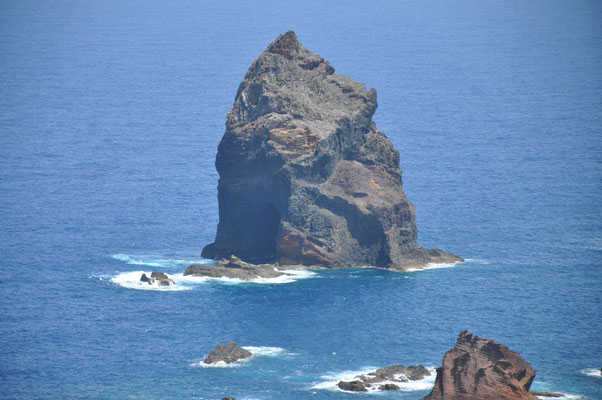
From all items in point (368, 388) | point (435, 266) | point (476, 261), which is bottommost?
point (368, 388)

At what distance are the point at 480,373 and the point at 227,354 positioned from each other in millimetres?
30579

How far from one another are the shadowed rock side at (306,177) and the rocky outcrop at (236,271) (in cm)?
374

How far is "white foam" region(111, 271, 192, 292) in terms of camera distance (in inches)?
5202

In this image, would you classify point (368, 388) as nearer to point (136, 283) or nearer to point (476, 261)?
point (136, 283)

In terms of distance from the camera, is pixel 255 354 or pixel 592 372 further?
pixel 255 354

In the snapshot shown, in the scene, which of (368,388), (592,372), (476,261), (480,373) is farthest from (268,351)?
(476,261)

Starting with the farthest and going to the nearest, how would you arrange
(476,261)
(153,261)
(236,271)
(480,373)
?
(476,261), (153,261), (236,271), (480,373)

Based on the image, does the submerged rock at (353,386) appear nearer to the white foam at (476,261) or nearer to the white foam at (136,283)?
the white foam at (136,283)

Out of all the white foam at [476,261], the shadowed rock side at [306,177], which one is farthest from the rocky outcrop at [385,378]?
the white foam at [476,261]

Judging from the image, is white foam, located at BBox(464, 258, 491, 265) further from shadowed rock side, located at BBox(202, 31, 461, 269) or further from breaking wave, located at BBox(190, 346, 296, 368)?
breaking wave, located at BBox(190, 346, 296, 368)

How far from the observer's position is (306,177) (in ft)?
456

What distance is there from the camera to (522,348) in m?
115

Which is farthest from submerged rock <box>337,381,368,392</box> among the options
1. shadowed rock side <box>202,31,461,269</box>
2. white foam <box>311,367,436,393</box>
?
shadowed rock side <box>202,31,461,269</box>

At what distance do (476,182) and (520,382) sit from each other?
103m
